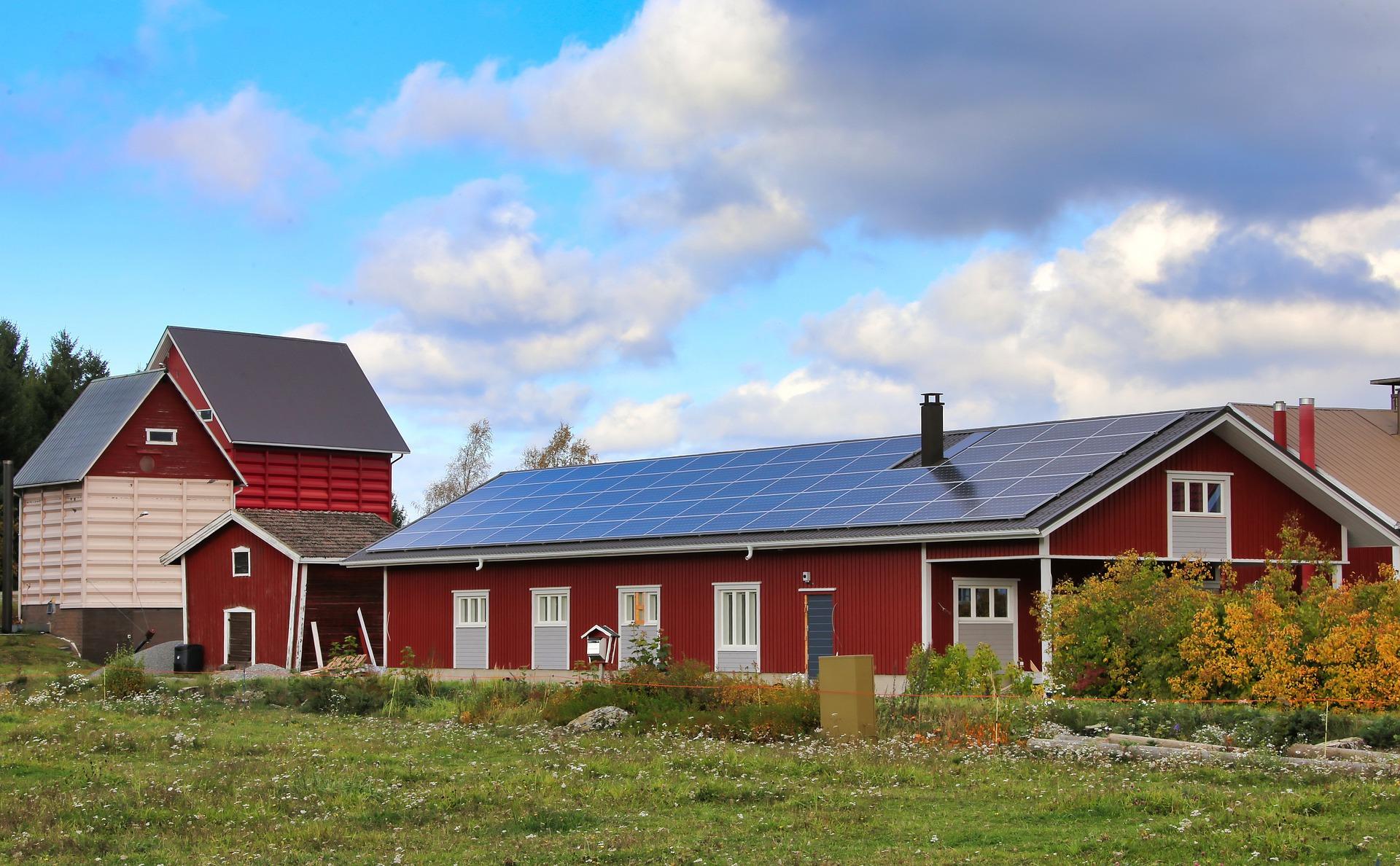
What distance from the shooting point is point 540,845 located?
13.4 metres

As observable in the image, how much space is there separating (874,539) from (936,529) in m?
1.39

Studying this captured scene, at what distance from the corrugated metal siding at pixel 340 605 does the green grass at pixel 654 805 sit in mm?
24121

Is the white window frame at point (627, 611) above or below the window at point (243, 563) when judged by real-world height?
below

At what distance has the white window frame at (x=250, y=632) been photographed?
47188mm

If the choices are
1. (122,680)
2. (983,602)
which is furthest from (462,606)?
(983,602)

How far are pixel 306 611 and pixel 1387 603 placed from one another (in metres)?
30.9

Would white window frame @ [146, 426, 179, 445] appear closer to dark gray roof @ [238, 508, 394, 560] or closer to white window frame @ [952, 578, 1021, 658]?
dark gray roof @ [238, 508, 394, 560]

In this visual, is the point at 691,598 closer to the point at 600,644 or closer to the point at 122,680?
the point at 600,644

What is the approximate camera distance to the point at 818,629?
33.3 m

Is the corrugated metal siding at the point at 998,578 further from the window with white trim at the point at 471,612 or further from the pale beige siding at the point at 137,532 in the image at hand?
the pale beige siding at the point at 137,532

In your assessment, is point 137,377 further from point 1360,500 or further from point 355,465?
point 1360,500

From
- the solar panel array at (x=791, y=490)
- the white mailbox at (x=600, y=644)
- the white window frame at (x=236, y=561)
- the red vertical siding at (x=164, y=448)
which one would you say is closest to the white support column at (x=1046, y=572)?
the solar panel array at (x=791, y=490)

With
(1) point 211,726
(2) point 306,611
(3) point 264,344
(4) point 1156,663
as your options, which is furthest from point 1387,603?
(3) point 264,344

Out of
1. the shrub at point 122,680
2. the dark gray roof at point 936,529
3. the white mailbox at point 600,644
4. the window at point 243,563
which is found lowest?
the shrub at point 122,680
